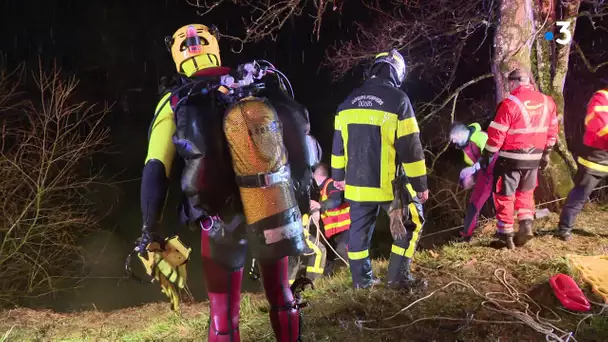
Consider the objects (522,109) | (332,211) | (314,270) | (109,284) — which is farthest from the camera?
(109,284)

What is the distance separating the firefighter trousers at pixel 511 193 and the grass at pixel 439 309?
35cm

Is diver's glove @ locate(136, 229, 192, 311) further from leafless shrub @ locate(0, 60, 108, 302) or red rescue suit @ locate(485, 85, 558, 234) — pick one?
leafless shrub @ locate(0, 60, 108, 302)

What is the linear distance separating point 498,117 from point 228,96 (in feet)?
11.1

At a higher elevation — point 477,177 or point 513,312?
point 477,177

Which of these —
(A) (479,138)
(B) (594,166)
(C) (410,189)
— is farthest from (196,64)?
(B) (594,166)

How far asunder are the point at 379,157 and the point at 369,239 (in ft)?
2.50

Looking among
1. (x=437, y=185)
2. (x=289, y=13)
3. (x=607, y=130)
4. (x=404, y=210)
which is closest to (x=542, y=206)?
(x=607, y=130)

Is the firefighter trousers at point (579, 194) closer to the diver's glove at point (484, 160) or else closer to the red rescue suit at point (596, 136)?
the red rescue suit at point (596, 136)

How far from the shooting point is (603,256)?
444 cm

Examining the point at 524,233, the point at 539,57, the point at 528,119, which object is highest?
the point at 539,57

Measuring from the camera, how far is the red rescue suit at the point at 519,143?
4.87 meters

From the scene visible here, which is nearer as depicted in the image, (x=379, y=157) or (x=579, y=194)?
(x=379, y=157)

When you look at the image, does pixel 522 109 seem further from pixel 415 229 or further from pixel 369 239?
pixel 369 239

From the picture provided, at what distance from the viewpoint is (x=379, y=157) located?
4.15 m
